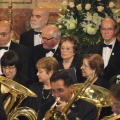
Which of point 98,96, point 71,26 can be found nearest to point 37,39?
point 71,26

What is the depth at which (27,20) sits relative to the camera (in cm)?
965

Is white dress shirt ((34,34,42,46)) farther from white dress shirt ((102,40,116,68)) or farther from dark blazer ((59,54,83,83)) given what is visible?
dark blazer ((59,54,83,83))

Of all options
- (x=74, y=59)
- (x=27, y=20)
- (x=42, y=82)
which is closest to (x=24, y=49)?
(x=74, y=59)

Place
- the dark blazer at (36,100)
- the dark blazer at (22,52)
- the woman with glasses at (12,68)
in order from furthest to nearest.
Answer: the dark blazer at (22,52) < the woman with glasses at (12,68) < the dark blazer at (36,100)

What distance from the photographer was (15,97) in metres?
5.26

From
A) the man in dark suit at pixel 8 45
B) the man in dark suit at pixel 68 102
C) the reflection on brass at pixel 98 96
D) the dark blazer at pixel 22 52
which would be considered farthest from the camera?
the dark blazer at pixel 22 52

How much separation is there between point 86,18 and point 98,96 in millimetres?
2464

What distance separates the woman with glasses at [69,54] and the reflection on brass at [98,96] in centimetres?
85

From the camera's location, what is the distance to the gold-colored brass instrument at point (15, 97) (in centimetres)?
522

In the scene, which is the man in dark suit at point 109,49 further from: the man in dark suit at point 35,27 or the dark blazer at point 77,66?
the man in dark suit at point 35,27

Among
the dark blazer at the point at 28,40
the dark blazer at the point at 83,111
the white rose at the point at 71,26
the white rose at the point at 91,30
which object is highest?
the white rose at the point at 71,26

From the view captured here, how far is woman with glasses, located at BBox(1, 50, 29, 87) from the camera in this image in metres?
5.79

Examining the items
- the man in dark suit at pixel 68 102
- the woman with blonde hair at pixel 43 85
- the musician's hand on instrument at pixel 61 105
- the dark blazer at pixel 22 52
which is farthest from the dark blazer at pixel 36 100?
the dark blazer at pixel 22 52

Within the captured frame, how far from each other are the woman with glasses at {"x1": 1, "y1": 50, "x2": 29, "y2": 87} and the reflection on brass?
870mm
